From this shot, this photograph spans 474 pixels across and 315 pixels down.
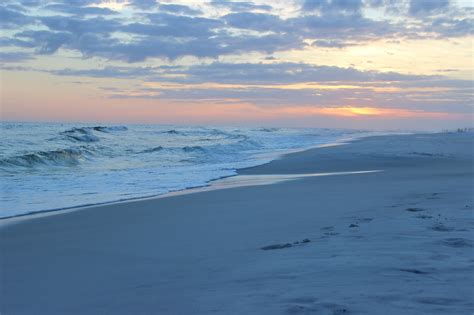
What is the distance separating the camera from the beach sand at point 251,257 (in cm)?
396

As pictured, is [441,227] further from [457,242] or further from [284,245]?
[284,245]

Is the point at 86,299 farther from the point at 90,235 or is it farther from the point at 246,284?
the point at 90,235

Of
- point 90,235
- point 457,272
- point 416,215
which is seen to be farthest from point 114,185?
point 457,272

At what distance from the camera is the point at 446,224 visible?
6.52 metres

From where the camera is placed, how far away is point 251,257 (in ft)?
18.4

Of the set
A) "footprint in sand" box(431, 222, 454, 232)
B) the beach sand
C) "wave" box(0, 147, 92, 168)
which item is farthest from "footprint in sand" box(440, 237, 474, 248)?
"wave" box(0, 147, 92, 168)

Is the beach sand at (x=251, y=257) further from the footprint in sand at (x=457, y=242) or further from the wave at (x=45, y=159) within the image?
the wave at (x=45, y=159)

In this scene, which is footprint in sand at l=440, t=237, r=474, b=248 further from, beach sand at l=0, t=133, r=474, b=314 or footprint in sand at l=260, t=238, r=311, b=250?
footprint in sand at l=260, t=238, r=311, b=250

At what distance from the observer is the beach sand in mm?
3959

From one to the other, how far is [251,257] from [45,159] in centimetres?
1853

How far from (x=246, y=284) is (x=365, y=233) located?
7.85 feet

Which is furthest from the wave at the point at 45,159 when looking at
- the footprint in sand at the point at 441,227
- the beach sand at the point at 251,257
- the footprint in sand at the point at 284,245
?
the footprint in sand at the point at 441,227

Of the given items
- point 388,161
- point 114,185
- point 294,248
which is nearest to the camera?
point 294,248

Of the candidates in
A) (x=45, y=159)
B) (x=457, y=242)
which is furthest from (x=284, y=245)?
(x=45, y=159)
